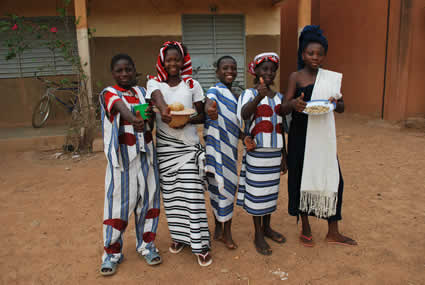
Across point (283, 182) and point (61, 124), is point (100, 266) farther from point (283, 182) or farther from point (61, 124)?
point (61, 124)

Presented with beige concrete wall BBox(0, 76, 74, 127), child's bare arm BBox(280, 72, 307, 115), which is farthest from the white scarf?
beige concrete wall BBox(0, 76, 74, 127)

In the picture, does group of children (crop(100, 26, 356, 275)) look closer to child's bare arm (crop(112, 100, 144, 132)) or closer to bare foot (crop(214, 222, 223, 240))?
child's bare arm (crop(112, 100, 144, 132))

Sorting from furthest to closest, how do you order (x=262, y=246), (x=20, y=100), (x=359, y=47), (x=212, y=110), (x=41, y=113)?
1. (x=359, y=47)
2. (x=20, y=100)
3. (x=41, y=113)
4. (x=262, y=246)
5. (x=212, y=110)

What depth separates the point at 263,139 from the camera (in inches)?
93.7

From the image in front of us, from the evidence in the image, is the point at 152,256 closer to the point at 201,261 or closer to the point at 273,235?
the point at 201,261

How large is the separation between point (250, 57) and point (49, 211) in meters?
5.59

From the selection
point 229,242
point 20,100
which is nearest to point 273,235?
point 229,242

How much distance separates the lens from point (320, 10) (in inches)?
372

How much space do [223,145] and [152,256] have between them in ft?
3.21

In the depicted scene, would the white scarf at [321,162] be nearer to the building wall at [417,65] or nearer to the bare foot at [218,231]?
the bare foot at [218,231]

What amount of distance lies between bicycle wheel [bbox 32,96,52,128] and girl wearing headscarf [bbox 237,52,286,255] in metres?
5.83

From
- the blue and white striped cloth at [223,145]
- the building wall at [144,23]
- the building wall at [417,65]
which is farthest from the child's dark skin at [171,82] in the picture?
the building wall at [417,65]

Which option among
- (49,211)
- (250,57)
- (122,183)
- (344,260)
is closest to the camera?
(122,183)

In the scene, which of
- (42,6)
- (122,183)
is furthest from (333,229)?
(42,6)
